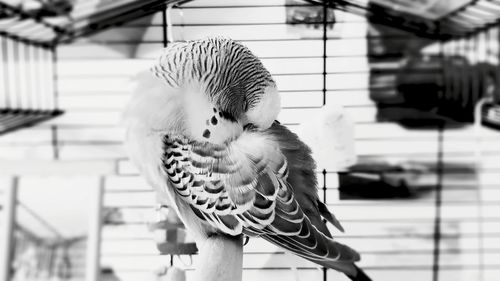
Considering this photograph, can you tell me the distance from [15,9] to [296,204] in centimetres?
63

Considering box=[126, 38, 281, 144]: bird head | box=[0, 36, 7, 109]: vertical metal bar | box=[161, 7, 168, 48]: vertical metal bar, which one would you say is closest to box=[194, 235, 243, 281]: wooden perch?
box=[126, 38, 281, 144]: bird head

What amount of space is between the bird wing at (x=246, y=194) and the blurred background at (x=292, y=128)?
9cm

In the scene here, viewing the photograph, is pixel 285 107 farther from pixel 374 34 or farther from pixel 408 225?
pixel 408 225

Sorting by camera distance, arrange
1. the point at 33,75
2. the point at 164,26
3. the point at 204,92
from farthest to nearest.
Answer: the point at 33,75
the point at 164,26
the point at 204,92

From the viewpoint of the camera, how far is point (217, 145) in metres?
0.52

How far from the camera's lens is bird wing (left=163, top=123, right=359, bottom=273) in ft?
1.68

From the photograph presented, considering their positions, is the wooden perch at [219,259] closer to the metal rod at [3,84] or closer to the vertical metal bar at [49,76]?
the vertical metal bar at [49,76]

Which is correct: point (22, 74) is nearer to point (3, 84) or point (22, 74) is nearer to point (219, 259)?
point (3, 84)

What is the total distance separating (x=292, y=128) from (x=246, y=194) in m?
0.13

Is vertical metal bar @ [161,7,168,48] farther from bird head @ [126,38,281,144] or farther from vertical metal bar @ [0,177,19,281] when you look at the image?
vertical metal bar @ [0,177,19,281]

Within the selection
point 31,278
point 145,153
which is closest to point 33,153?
point 31,278

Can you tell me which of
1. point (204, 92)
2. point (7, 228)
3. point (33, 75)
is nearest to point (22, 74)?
point (33, 75)

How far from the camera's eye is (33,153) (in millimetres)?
766

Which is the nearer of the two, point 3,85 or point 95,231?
point 95,231
